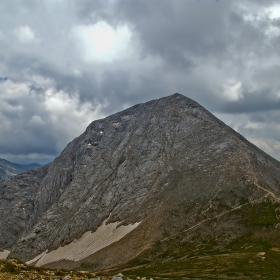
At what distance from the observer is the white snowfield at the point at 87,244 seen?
401 ft

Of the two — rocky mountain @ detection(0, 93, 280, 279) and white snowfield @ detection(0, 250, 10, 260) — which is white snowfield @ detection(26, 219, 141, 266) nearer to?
rocky mountain @ detection(0, 93, 280, 279)

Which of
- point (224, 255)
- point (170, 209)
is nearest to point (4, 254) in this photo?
point (170, 209)

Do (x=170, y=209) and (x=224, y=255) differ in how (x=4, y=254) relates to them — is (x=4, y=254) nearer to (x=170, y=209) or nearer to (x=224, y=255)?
(x=170, y=209)

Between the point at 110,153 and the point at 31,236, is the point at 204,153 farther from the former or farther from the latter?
the point at 31,236

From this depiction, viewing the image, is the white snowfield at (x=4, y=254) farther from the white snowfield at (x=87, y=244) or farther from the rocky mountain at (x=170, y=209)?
the white snowfield at (x=87, y=244)

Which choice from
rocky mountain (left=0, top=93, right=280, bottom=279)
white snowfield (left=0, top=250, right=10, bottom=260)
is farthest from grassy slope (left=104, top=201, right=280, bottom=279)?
white snowfield (left=0, top=250, right=10, bottom=260)

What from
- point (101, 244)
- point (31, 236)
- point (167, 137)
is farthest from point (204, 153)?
point (31, 236)

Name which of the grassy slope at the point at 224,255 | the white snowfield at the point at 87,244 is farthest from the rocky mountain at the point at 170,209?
the white snowfield at the point at 87,244

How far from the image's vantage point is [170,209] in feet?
408

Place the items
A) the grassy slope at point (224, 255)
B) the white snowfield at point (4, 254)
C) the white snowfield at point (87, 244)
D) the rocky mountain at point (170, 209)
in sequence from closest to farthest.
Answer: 1. the grassy slope at point (224, 255)
2. the rocky mountain at point (170, 209)
3. the white snowfield at point (87, 244)
4. the white snowfield at point (4, 254)

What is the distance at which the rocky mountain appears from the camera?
91.1 m

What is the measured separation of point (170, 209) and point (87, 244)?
4024 centimetres

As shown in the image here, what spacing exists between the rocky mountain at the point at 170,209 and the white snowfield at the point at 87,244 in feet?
2.10

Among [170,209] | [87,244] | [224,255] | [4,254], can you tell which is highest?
[170,209]
